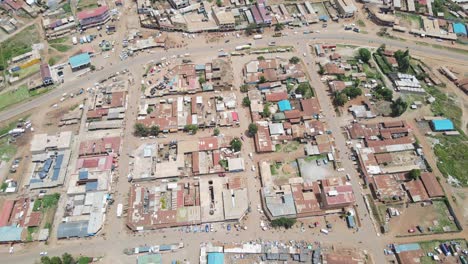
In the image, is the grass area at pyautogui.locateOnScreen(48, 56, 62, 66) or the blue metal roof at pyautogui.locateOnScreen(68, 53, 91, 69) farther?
the grass area at pyautogui.locateOnScreen(48, 56, 62, 66)

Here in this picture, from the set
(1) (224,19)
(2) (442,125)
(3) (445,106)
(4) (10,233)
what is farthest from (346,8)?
(4) (10,233)

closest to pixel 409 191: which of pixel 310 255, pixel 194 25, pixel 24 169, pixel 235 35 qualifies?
pixel 310 255

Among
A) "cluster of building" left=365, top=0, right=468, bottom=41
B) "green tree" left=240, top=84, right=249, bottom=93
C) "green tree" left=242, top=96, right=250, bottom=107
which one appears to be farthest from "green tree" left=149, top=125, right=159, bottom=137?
"cluster of building" left=365, top=0, right=468, bottom=41

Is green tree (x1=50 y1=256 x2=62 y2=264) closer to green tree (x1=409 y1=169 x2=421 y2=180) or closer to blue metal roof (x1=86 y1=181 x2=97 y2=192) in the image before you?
blue metal roof (x1=86 y1=181 x2=97 y2=192)

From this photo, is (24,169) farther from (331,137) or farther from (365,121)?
(365,121)

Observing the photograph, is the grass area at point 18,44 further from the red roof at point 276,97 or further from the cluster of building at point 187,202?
the red roof at point 276,97

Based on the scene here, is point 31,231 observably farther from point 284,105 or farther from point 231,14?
point 231,14
